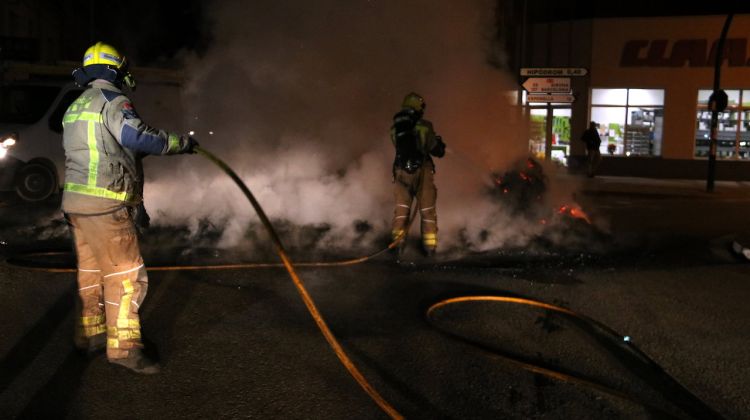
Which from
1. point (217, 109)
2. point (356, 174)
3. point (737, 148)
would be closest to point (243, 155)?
→ point (217, 109)

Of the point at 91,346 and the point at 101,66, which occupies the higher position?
the point at 101,66

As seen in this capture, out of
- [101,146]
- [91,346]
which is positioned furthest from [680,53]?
[91,346]

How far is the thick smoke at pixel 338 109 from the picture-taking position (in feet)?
26.6

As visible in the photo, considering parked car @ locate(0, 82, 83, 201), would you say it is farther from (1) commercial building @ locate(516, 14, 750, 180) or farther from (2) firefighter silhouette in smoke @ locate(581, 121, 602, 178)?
(2) firefighter silhouette in smoke @ locate(581, 121, 602, 178)

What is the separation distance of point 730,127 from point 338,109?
44.0 feet

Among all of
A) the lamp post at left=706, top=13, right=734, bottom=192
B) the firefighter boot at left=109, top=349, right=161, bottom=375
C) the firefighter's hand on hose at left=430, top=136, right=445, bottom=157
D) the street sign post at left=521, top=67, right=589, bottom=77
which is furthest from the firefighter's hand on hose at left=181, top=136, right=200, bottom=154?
the lamp post at left=706, top=13, right=734, bottom=192

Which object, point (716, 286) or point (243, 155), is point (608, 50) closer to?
point (243, 155)

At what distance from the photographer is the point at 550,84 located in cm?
1420

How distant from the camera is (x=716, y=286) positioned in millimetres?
5395

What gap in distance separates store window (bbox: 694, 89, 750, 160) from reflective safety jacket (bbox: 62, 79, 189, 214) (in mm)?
17365

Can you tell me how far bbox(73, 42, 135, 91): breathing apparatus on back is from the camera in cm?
342

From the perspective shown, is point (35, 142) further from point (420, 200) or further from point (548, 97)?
point (548, 97)

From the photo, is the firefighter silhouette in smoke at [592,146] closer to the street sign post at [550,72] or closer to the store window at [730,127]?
the store window at [730,127]

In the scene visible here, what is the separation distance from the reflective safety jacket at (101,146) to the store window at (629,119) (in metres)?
17.0
